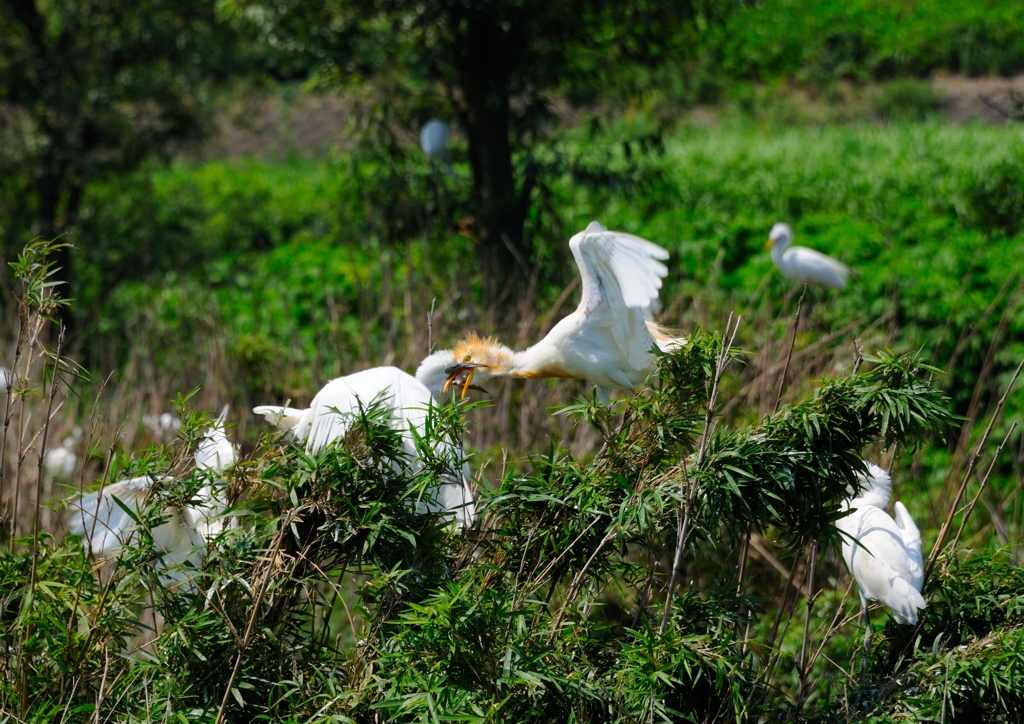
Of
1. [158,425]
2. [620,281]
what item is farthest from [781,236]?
[158,425]

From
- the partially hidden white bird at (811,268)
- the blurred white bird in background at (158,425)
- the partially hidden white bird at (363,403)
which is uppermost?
the partially hidden white bird at (363,403)

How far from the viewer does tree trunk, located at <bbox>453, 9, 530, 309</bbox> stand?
6770 millimetres

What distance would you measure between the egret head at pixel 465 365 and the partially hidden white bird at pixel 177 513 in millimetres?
997

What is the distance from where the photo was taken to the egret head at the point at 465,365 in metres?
3.51

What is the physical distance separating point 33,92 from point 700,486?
8.26m

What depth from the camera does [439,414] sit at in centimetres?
222

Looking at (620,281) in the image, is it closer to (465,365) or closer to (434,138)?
(465,365)

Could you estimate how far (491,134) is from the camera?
23.4ft

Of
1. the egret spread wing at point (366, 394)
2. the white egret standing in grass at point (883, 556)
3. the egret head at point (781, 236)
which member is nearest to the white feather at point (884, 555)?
the white egret standing in grass at point (883, 556)

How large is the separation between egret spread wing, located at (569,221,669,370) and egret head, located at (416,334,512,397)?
386 millimetres

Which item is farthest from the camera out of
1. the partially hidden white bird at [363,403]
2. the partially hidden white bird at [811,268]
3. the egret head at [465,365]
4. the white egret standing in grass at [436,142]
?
the white egret standing in grass at [436,142]

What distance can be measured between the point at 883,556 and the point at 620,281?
1.22 meters

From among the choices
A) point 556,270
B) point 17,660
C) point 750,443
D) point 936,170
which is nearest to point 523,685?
point 750,443

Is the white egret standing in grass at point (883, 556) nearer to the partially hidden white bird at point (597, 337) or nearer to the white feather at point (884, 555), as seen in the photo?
the white feather at point (884, 555)
